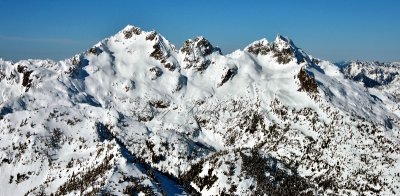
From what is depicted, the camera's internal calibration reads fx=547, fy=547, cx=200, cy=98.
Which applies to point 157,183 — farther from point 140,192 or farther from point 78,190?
point 78,190

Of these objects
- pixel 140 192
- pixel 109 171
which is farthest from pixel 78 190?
pixel 140 192

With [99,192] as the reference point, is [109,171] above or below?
above

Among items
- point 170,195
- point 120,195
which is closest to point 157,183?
point 170,195

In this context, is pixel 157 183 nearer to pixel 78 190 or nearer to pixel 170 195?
pixel 170 195

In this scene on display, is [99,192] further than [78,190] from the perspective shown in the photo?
No

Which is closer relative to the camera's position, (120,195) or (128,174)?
(120,195)

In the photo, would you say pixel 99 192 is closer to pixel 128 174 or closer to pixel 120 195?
pixel 120 195

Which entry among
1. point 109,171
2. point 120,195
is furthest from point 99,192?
point 109,171

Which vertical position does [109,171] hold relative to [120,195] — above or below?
above
